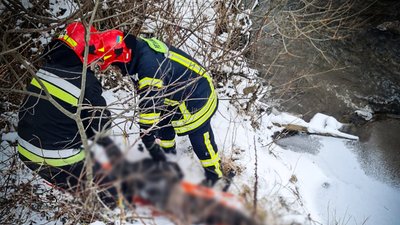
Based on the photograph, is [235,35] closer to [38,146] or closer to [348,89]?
[348,89]

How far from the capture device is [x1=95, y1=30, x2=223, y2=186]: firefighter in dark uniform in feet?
9.78

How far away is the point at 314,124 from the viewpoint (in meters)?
5.95

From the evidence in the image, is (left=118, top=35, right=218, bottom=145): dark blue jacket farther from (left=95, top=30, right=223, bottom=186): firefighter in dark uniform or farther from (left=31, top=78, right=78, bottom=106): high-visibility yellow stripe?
(left=31, top=78, right=78, bottom=106): high-visibility yellow stripe

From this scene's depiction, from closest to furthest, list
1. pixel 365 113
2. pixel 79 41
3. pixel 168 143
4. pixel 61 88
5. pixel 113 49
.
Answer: pixel 61 88 < pixel 79 41 < pixel 113 49 < pixel 168 143 < pixel 365 113

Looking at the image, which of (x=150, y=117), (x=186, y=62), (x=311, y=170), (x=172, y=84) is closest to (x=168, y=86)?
(x=172, y=84)

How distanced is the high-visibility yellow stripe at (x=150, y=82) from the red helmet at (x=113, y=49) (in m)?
0.22

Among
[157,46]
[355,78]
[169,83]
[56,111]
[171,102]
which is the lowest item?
[56,111]

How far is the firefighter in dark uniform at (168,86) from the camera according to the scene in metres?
2.98

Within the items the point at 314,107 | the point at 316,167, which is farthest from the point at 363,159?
the point at 314,107

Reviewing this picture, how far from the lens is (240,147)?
4953 millimetres

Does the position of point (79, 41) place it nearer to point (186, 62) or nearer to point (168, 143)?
point (186, 62)

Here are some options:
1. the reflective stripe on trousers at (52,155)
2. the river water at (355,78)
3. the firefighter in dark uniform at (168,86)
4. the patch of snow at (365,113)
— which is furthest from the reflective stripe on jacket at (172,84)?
the patch of snow at (365,113)

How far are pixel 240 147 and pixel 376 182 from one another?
80.2 inches

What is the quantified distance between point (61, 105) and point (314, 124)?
4450 mm
